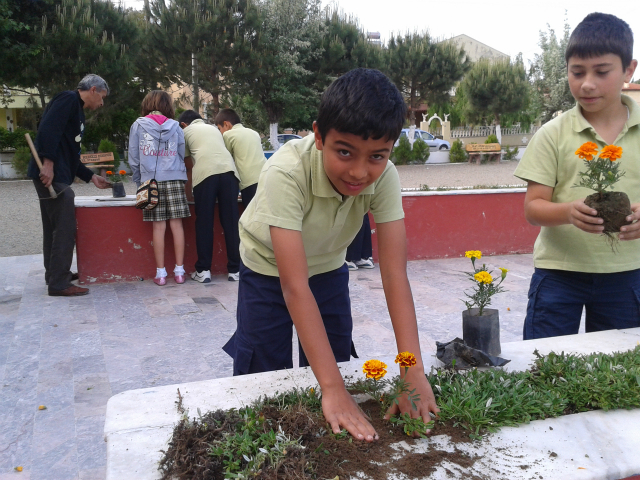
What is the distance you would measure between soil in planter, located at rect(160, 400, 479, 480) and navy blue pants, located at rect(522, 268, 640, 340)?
0.95 m

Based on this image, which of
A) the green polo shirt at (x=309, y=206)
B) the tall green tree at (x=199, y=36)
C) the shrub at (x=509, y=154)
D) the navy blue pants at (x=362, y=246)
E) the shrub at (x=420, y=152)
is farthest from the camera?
the shrub at (x=509, y=154)

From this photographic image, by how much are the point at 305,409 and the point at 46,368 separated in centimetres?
266

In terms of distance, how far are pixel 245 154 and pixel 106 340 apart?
2.56 m

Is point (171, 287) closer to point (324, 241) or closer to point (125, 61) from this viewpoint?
point (324, 241)

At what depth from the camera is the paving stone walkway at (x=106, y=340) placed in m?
2.70

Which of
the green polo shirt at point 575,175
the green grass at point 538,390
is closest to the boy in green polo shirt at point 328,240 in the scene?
the green grass at point 538,390

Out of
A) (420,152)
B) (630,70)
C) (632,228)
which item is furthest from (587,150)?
(420,152)

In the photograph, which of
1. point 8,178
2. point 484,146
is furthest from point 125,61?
point 484,146

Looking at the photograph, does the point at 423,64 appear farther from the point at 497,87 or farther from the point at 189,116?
the point at 189,116

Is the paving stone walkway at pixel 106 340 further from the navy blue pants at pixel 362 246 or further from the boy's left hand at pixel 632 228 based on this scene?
the boy's left hand at pixel 632 228

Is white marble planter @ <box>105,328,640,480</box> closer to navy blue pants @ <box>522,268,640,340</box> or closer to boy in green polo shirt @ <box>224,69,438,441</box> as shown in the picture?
boy in green polo shirt @ <box>224,69,438,441</box>

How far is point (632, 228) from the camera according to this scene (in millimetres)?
1935

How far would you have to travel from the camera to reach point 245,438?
139cm

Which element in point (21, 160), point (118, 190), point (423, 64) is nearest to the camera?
point (118, 190)
